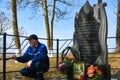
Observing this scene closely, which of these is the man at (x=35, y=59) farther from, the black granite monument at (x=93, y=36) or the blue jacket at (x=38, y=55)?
the black granite monument at (x=93, y=36)

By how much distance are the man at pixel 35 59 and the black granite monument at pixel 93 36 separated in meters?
3.34

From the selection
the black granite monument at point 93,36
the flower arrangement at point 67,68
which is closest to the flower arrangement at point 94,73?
the flower arrangement at point 67,68

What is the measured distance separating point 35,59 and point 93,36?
3895mm

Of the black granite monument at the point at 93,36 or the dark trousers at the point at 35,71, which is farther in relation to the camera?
the black granite monument at the point at 93,36

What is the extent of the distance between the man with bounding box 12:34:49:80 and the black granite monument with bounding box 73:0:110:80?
334 centimetres

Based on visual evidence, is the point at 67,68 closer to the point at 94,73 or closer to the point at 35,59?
the point at 94,73

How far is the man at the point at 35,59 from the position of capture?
10188mm

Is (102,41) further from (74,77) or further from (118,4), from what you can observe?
(118,4)

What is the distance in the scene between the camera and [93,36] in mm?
13578

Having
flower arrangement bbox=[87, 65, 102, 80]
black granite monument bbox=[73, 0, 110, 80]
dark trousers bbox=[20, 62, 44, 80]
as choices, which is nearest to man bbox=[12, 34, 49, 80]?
dark trousers bbox=[20, 62, 44, 80]

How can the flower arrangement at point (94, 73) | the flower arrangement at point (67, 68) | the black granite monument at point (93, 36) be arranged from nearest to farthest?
the flower arrangement at point (94, 73), the flower arrangement at point (67, 68), the black granite monument at point (93, 36)

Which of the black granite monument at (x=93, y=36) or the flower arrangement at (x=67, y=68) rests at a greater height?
the black granite monument at (x=93, y=36)

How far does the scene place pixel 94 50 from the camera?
13602 mm

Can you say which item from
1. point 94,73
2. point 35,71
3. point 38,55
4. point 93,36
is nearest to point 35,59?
point 38,55
